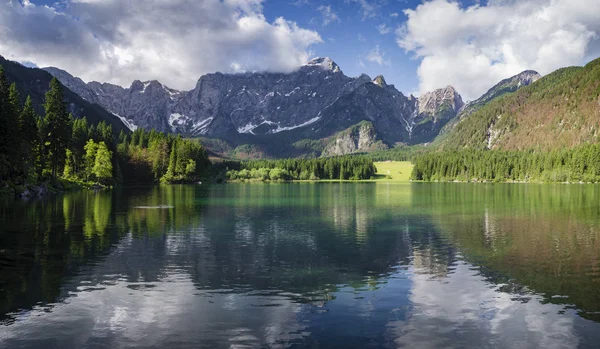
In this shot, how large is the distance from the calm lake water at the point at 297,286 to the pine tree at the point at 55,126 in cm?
7281

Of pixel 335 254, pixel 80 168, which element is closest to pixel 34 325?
pixel 335 254

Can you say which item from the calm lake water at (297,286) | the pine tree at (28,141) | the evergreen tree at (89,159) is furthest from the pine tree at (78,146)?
the calm lake water at (297,286)

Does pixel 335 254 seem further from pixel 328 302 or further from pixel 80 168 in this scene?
pixel 80 168

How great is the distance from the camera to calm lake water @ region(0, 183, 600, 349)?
19.8m

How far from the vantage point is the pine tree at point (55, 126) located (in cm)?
11875

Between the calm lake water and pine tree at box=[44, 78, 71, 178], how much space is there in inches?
2867

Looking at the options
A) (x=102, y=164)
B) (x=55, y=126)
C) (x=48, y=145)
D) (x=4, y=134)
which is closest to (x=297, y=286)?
(x=4, y=134)

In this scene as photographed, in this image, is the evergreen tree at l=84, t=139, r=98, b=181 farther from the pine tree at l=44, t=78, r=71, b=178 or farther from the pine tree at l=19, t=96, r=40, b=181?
the pine tree at l=19, t=96, r=40, b=181

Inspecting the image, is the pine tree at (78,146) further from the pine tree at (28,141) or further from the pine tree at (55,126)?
the pine tree at (28,141)

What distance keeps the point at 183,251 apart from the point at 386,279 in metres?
18.5

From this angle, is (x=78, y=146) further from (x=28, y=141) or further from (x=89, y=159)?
(x=28, y=141)

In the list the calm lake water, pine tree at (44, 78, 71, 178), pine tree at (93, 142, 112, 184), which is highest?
pine tree at (44, 78, 71, 178)

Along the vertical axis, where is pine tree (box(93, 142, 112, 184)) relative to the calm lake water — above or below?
above

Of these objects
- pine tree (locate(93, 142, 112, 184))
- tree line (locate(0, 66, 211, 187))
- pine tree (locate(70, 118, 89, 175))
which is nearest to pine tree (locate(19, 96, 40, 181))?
tree line (locate(0, 66, 211, 187))
